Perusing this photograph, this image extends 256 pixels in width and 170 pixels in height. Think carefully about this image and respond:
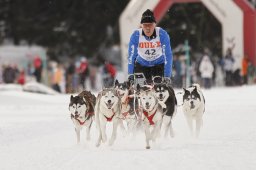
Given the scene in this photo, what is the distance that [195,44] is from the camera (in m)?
33.2

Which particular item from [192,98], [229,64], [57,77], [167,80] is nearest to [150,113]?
[167,80]

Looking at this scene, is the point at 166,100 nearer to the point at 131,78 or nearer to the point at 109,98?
the point at 131,78

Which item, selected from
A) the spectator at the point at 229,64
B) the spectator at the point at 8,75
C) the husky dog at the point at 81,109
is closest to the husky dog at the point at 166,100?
the husky dog at the point at 81,109

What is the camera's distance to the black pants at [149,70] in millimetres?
9500

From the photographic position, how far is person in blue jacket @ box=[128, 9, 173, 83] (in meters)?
9.10

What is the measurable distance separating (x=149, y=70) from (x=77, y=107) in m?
1.13

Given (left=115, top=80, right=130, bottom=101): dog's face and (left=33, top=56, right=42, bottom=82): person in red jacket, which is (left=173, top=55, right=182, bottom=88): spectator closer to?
(left=33, top=56, right=42, bottom=82): person in red jacket

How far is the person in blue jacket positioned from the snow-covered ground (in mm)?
951

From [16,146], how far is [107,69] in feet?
49.8

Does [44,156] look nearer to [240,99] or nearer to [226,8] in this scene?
[240,99]

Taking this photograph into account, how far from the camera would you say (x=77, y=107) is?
9.16 metres

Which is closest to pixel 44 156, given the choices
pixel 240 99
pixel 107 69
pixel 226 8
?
pixel 240 99

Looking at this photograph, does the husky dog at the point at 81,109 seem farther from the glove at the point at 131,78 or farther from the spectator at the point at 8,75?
the spectator at the point at 8,75

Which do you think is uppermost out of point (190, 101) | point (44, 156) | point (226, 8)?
point (226, 8)
